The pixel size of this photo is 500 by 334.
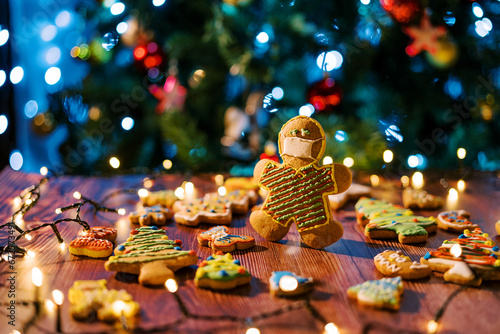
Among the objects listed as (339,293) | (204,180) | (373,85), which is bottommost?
(204,180)

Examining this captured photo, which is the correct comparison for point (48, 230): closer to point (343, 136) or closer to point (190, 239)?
point (190, 239)

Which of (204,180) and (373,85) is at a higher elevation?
(373,85)

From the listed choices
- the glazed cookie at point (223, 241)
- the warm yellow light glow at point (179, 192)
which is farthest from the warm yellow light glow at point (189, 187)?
the glazed cookie at point (223, 241)

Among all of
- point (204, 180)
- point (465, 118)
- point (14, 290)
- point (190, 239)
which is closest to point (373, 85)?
point (465, 118)

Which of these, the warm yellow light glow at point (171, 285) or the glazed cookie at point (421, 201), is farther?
the glazed cookie at point (421, 201)

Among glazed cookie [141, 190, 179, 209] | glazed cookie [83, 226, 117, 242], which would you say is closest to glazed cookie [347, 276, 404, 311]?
glazed cookie [83, 226, 117, 242]

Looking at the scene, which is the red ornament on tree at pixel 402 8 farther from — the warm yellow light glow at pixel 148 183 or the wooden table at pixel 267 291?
the warm yellow light glow at pixel 148 183

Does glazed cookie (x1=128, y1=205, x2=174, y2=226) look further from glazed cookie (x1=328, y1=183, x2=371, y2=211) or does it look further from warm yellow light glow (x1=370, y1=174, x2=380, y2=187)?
warm yellow light glow (x1=370, y1=174, x2=380, y2=187)
